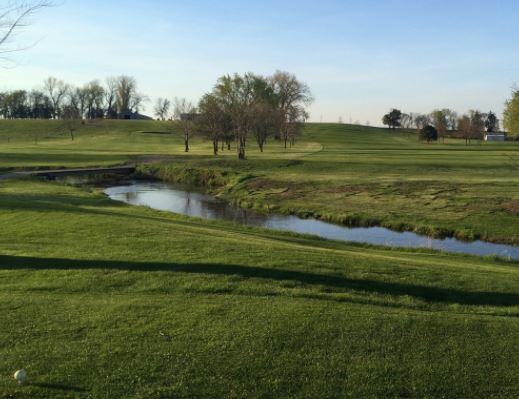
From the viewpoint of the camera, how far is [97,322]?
782 centimetres

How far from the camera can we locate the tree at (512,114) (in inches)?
982

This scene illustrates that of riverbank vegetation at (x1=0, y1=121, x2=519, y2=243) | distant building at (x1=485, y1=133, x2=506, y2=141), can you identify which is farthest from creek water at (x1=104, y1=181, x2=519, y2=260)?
distant building at (x1=485, y1=133, x2=506, y2=141)

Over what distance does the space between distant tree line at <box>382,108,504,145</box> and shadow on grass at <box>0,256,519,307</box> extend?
363 ft

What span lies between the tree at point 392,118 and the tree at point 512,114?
458ft

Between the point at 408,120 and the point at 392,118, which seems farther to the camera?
the point at 408,120

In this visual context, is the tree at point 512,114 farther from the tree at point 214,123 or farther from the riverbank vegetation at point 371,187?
the tree at point 214,123

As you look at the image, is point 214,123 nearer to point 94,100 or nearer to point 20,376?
point 20,376

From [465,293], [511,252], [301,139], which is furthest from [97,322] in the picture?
[301,139]

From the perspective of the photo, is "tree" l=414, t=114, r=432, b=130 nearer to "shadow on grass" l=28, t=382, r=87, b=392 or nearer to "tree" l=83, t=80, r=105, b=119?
"tree" l=83, t=80, r=105, b=119

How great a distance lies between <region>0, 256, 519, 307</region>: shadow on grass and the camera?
10477 mm

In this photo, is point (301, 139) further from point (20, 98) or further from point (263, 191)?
point (20, 98)

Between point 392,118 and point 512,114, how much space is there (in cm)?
14116

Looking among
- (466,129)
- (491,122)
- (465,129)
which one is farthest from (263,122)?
(491,122)

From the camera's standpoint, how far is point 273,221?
30781 millimetres
